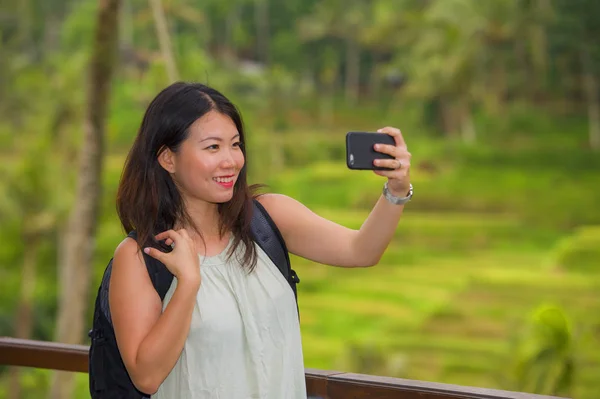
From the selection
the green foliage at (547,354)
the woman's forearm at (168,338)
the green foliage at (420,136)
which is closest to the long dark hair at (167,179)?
the woman's forearm at (168,338)

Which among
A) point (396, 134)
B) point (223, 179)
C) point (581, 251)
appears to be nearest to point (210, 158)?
point (223, 179)

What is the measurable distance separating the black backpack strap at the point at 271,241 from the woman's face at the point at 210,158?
0.06m

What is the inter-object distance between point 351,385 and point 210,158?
1.53 ft

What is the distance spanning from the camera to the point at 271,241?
1.27m

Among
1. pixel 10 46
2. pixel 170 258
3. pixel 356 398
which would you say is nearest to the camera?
pixel 170 258

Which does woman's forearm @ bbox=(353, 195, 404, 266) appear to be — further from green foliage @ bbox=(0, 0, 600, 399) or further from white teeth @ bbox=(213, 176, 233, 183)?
green foliage @ bbox=(0, 0, 600, 399)

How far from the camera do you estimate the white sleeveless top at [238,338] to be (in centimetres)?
118

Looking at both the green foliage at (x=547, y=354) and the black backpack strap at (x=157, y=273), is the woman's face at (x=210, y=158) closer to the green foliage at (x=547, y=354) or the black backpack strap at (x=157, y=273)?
the black backpack strap at (x=157, y=273)

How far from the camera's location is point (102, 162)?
30.1ft

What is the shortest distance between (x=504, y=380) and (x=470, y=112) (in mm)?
2483

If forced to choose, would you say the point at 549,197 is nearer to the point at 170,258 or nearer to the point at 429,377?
the point at 429,377

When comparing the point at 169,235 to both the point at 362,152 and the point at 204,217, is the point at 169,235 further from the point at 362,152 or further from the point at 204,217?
the point at 362,152

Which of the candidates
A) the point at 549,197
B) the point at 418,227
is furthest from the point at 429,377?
the point at 549,197

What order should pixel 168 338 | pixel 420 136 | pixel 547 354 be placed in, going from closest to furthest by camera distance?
pixel 168 338 < pixel 547 354 < pixel 420 136
